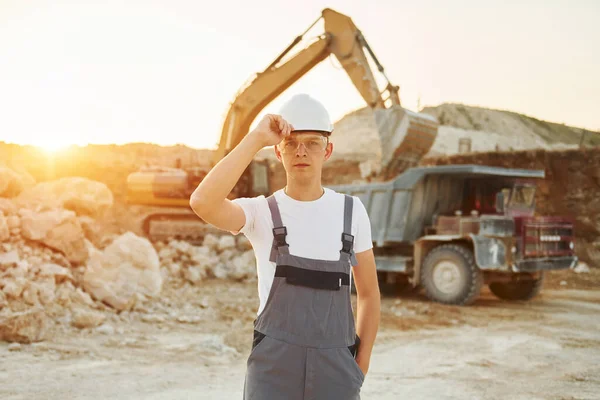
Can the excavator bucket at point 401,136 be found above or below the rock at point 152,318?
above

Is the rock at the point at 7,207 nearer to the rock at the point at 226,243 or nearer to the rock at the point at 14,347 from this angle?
the rock at the point at 14,347

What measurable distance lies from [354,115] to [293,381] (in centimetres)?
7125

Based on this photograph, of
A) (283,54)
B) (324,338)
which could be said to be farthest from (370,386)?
(283,54)

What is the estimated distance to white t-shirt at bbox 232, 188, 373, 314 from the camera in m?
2.20

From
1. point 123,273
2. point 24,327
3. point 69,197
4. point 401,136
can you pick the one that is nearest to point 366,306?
point 24,327

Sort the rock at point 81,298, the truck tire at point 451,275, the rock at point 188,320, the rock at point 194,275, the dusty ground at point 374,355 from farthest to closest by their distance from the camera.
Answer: the rock at point 194,275, the truck tire at point 451,275, the rock at point 188,320, the rock at point 81,298, the dusty ground at point 374,355

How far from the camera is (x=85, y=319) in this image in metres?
7.49

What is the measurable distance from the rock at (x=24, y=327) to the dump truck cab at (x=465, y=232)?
6.04 m

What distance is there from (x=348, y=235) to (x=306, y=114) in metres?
0.47

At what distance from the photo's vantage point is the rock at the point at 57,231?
346 inches

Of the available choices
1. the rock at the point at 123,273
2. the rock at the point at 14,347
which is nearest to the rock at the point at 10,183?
the rock at the point at 123,273

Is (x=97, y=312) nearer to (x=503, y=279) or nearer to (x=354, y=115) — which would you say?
(x=503, y=279)

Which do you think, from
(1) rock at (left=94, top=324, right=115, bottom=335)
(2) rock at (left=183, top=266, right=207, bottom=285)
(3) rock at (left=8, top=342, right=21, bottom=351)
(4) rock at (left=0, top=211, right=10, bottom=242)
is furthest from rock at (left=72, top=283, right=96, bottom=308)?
(2) rock at (left=183, top=266, right=207, bottom=285)

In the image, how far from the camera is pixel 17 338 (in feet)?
22.0
